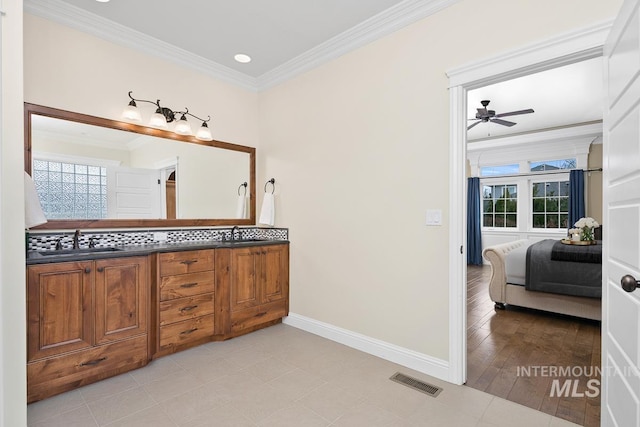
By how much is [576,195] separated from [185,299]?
264 inches

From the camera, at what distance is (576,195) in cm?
591

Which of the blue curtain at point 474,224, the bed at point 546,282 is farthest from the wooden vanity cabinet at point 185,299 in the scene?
the blue curtain at point 474,224

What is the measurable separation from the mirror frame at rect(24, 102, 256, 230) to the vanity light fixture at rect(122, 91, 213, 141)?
7 cm

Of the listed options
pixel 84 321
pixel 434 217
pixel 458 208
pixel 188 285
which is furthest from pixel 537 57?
pixel 84 321

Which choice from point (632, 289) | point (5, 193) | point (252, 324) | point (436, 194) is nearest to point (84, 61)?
point (5, 193)

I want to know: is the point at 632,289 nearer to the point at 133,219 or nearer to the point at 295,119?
the point at 295,119

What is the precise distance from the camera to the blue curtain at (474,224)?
23.3 feet

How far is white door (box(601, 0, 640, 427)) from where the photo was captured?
3.72 ft

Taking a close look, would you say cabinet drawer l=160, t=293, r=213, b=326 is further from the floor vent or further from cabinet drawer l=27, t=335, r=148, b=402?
the floor vent

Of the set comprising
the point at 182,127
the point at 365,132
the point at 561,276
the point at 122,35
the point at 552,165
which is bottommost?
the point at 561,276

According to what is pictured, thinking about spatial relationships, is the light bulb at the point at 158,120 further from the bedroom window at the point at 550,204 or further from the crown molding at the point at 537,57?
the bedroom window at the point at 550,204

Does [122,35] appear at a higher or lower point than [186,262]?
higher

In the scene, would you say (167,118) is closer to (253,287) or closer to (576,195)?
(253,287)

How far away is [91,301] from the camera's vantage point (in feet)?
7.15
